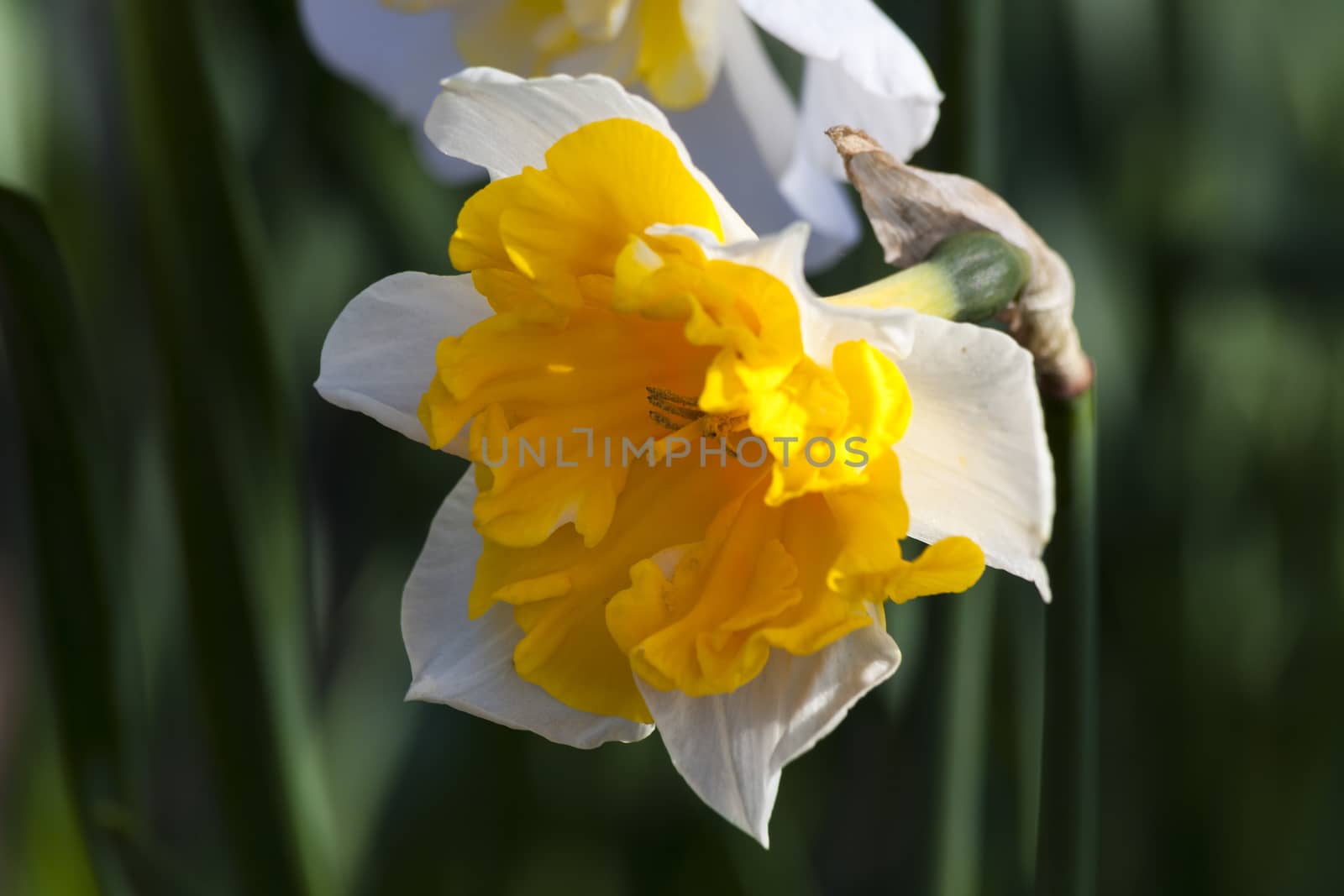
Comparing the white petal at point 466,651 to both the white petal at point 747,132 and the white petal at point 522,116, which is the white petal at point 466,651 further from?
the white petal at point 747,132

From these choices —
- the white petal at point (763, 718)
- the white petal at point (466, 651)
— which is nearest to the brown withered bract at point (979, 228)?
the white petal at point (763, 718)

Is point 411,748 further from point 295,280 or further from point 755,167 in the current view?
point 755,167

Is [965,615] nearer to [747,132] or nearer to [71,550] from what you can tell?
[747,132]

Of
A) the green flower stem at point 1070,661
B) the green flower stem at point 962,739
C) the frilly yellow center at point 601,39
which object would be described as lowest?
the green flower stem at point 962,739

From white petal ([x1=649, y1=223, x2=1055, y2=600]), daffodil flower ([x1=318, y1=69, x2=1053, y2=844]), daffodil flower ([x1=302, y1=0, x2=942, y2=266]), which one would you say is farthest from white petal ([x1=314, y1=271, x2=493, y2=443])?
daffodil flower ([x1=302, y1=0, x2=942, y2=266])

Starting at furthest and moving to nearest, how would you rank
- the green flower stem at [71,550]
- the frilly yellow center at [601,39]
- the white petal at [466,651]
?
1. the frilly yellow center at [601,39]
2. the green flower stem at [71,550]
3. the white petal at [466,651]

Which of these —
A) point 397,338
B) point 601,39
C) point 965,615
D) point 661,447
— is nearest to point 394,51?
point 601,39
